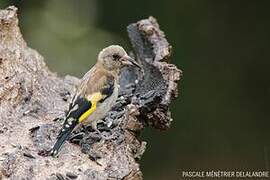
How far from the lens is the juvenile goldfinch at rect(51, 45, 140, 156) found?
5.24 metres

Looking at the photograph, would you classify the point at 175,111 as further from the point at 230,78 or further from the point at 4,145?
the point at 4,145

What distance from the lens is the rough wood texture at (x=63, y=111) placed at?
4.75 m

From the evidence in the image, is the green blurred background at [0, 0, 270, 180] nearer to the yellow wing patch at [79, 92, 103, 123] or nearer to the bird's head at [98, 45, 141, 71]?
the bird's head at [98, 45, 141, 71]

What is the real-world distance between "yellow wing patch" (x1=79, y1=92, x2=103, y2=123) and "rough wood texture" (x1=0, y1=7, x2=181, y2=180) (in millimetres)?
101

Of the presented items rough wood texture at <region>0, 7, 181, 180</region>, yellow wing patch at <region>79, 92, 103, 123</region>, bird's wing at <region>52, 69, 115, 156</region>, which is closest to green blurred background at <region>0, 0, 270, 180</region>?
rough wood texture at <region>0, 7, 181, 180</region>

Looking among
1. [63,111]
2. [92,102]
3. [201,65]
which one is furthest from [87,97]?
[201,65]

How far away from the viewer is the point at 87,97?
18.4ft

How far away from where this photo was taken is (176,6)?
957cm

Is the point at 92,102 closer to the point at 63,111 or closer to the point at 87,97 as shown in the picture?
the point at 87,97

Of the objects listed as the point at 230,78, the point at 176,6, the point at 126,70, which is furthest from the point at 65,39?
the point at 126,70

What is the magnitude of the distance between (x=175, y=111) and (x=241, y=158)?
3.14 feet

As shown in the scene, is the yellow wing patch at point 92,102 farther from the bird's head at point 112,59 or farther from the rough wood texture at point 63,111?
the bird's head at point 112,59

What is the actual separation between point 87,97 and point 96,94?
0.10 meters

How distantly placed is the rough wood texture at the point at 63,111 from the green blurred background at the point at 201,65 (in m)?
3.39
